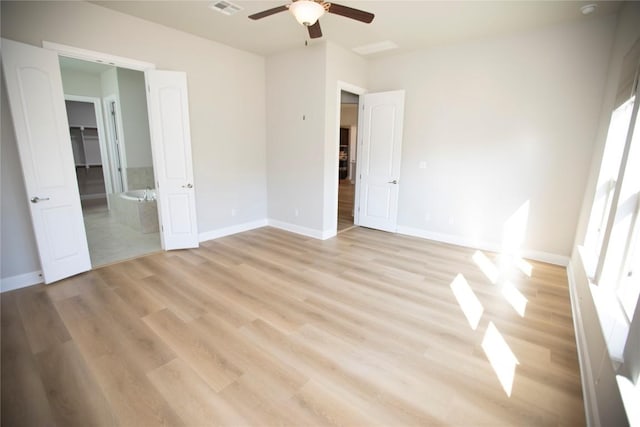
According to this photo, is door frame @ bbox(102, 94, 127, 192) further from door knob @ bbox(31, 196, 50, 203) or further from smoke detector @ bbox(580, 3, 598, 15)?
smoke detector @ bbox(580, 3, 598, 15)

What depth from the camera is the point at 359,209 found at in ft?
18.8

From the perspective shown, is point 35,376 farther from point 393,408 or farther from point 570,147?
point 570,147

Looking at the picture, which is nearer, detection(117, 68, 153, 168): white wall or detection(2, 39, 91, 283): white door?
detection(2, 39, 91, 283): white door

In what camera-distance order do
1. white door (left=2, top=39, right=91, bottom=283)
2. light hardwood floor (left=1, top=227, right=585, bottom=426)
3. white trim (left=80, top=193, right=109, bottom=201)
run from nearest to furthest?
light hardwood floor (left=1, top=227, right=585, bottom=426) < white door (left=2, top=39, right=91, bottom=283) < white trim (left=80, top=193, right=109, bottom=201)

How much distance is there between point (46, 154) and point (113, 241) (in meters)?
1.94

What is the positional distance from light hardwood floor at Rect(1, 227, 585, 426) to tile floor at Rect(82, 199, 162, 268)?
430 mm

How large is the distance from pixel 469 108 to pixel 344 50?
7.04 feet

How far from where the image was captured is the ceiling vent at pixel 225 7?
127 inches

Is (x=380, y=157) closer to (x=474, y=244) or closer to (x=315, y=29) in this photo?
(x=474, y=244)

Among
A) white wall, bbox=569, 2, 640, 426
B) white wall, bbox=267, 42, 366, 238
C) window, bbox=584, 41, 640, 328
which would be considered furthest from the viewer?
white wall, bbox=267, 42, 366, 238

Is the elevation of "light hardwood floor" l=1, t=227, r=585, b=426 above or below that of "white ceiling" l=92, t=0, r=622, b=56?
below

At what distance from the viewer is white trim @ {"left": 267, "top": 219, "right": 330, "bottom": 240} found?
4.96m

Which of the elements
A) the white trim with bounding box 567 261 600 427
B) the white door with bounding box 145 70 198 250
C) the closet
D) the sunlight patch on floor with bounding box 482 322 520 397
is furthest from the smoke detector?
the closet

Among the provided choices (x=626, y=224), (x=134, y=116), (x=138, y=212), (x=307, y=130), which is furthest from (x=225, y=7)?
(x=626, y=224)
